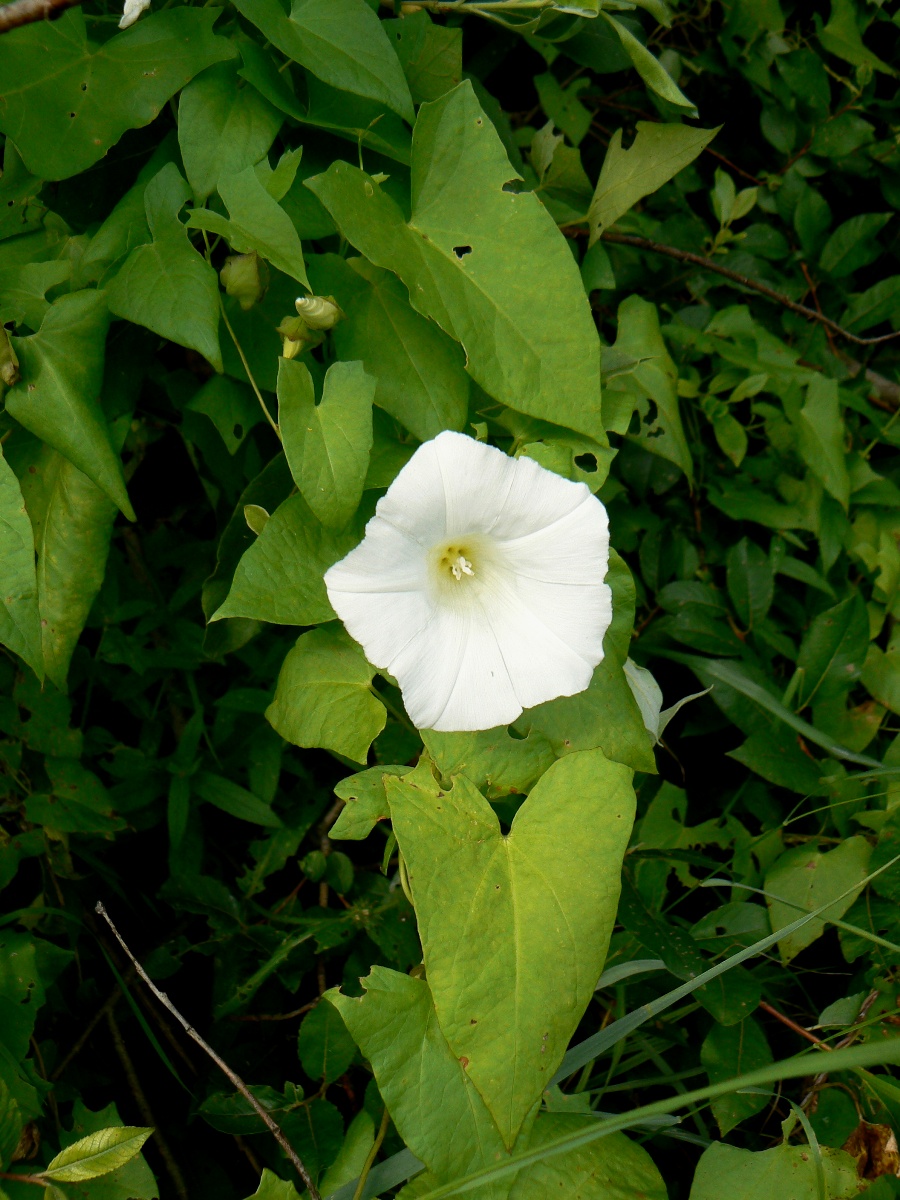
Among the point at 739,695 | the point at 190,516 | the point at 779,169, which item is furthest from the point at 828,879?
the point at 779,169

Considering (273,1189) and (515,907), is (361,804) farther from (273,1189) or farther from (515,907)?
(273,1189)

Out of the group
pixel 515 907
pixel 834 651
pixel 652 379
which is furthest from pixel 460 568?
pixel 834 651

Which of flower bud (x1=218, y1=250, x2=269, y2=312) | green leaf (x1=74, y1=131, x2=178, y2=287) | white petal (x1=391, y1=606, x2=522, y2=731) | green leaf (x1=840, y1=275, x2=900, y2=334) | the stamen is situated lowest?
green leaf (x1=840, y1=275, x2=900, y2=334)

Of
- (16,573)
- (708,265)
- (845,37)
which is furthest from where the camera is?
(845,37)

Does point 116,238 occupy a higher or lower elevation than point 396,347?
higher

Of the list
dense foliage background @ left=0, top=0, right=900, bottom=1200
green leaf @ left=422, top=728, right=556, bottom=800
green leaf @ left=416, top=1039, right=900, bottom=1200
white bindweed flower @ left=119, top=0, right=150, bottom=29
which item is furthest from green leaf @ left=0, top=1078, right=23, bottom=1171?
white bindweed flower @ left=119, top=0, right=150, bottom=29

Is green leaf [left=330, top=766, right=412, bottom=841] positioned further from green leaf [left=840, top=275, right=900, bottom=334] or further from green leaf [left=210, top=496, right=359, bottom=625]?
green leaf [left=840, top=275, right=900, bottom=334]

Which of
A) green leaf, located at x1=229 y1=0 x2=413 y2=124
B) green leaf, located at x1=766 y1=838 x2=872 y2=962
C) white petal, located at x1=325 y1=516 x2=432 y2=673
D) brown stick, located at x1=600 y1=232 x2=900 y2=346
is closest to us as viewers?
white petal, located at x1=325 y1=516 x2=432 y2=673
